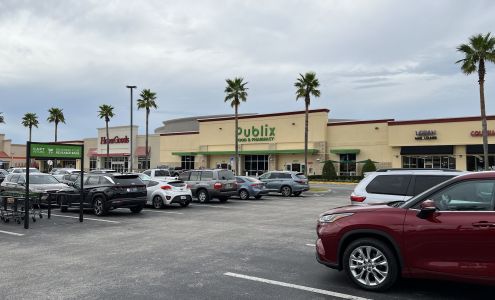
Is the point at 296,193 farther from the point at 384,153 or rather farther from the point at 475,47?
the point at 384,153

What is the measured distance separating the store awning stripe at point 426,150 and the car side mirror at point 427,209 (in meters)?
39.7

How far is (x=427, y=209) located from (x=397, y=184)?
3998 millimetres

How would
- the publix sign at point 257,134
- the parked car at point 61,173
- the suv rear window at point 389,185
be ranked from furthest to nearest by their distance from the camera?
the publix sign at point 257,134
the parked car at point 61,173
the suv rear window at point 389,185

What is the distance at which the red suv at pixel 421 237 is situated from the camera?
5270mm

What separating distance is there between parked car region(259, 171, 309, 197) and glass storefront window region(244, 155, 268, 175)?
24.9m

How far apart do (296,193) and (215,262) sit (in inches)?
801

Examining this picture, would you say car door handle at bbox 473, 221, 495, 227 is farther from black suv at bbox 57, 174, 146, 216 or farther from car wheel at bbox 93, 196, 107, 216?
car wheel at bbox 93, 196, 107, 216

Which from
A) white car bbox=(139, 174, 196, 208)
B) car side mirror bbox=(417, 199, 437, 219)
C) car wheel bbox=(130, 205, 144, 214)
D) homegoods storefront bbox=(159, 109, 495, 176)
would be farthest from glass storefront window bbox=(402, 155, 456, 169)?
car side mirror bbox=(417, 199, 437, 219)

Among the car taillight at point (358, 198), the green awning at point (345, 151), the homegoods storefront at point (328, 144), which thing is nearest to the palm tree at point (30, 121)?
the homegoods storefront at point (328, 144)

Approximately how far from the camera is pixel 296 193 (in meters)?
27.9

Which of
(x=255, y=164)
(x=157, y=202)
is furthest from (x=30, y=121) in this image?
(x=157, y=202)

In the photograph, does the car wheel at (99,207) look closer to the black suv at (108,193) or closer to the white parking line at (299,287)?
the black suv at (108,193)

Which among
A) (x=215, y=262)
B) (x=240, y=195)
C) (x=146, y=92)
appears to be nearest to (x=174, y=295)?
(x=215, y=262)

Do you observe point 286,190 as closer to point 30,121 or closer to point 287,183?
point 287,183
